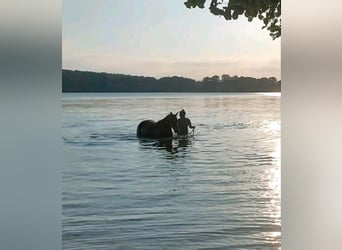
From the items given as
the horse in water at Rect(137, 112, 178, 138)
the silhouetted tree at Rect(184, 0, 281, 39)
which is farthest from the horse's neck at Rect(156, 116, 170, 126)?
the silhouetted tree at Rect(184, 0, 281, 39)

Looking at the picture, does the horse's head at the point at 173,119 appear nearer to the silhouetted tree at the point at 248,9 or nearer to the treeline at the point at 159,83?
the treeline at the point at 159,83

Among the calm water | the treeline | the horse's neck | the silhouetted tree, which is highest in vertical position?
the silhouetted tree

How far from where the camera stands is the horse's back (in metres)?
1.29

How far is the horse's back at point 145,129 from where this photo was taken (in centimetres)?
129

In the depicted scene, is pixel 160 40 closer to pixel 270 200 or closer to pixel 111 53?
pixel 111 53

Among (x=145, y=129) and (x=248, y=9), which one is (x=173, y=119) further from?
(x=248, y=9)

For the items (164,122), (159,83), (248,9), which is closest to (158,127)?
(164,122)

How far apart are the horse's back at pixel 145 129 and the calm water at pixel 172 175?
0.01 m

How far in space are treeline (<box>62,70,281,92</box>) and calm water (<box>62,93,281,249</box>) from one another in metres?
0.02

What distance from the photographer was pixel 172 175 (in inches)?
50.7

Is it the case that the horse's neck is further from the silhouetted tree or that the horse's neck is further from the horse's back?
the silhouetted tree

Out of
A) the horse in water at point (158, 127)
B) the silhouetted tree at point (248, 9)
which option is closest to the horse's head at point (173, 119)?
the horse in water at point (158, 127)

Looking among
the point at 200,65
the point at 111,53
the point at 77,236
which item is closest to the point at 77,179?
the point at 77,236

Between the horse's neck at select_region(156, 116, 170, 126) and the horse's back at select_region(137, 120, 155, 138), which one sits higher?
the horse's neck at select_region(156, 116, 170, 126)
